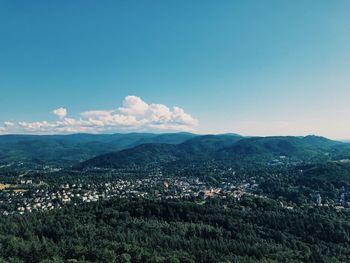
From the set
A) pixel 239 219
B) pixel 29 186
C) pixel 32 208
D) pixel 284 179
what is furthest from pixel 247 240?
pixel 29 186

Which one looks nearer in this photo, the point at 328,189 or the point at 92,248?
the point at 92,248

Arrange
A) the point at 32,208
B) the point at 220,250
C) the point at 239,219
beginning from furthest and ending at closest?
the point at 32,208, the point at 239,219, the point at 220,250

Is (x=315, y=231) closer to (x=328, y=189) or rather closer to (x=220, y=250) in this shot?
(x=220, y=250)

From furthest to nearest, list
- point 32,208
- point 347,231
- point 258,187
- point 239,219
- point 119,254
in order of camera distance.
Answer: point 258,187 → point 32,208 → point 239,219 → point 347,231 → point 119,254

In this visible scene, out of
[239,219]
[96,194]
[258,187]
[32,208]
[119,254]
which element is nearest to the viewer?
[119,254]

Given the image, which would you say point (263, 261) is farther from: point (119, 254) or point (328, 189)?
point (328, 189)

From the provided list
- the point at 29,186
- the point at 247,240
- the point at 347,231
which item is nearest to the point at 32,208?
the point at 29,186
